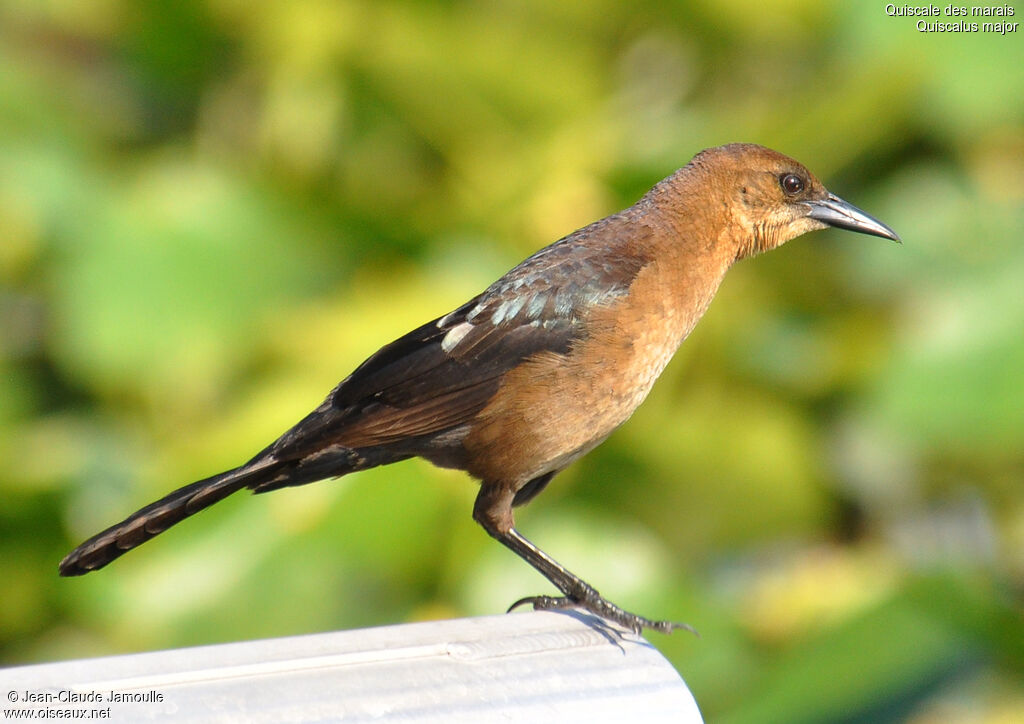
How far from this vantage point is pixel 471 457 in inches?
114

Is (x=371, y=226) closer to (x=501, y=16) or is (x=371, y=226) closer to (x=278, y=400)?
(x=278, y=400)

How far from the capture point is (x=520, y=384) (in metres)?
2.85

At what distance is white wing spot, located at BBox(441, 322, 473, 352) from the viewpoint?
289 centimetres

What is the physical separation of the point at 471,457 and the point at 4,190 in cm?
279

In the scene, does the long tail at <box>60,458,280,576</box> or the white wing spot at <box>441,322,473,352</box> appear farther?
the white wing spot at <box>441,322,473,352</box>

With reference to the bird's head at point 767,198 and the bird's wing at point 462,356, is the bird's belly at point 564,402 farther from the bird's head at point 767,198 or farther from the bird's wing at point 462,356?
the bird's head at point 767,198

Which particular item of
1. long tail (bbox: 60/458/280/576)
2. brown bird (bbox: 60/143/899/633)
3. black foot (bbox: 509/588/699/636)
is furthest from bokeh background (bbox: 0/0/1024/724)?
long tail (bbox: 60/458/280/576)

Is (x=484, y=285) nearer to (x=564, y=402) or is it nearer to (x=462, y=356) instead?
(x=462, y=356)

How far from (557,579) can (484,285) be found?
1505 millimetres

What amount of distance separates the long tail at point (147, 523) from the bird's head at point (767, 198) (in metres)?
1.28

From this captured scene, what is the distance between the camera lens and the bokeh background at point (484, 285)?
12.7 feet

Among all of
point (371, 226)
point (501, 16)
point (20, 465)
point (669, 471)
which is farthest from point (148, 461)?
point (501, 16)

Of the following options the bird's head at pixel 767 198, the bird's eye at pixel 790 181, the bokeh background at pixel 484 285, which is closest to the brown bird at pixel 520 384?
the bird's head at pixel 767 198

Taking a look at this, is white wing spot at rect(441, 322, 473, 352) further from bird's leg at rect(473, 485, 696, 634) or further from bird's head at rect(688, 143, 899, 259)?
bird's head at rect(688, 143, 899, 259)
